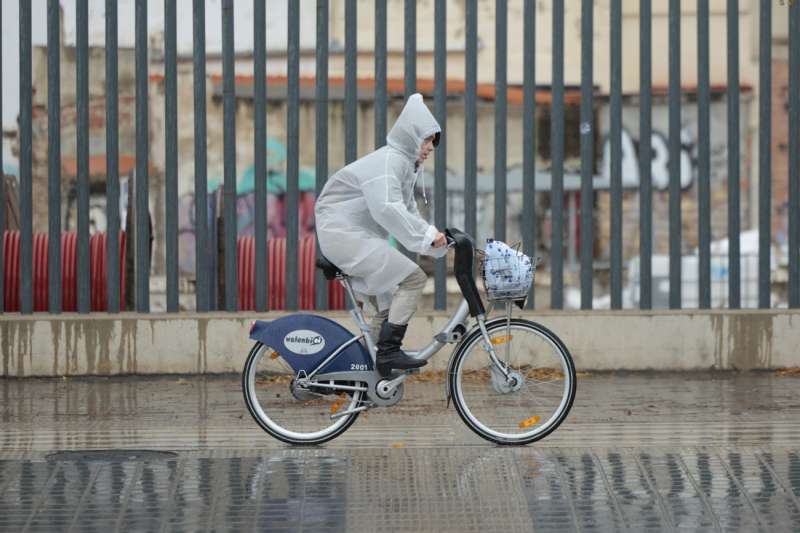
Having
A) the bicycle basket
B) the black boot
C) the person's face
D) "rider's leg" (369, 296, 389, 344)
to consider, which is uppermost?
the person's face

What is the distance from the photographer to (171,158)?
39.0 feet

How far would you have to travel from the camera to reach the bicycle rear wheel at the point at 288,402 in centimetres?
846

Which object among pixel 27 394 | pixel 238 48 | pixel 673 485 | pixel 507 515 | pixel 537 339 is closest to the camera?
pixel 507 515

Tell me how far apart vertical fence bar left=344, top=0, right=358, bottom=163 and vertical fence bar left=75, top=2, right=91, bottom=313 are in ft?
6.21

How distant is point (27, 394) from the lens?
10.7 metres

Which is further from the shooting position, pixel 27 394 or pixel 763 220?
pixel 763 220

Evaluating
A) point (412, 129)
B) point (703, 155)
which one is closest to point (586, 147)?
point (703, 155)

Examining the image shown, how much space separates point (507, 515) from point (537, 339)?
5.44ft

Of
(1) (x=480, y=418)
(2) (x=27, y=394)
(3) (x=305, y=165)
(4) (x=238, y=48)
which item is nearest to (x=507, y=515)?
(1) (x=480, y=418)

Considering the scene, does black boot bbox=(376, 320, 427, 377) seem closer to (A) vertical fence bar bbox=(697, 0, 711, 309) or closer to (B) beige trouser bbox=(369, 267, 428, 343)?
(B) beige trouser bbox=(369, 267, 428, 343)

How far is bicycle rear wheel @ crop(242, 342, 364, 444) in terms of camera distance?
8.46 m

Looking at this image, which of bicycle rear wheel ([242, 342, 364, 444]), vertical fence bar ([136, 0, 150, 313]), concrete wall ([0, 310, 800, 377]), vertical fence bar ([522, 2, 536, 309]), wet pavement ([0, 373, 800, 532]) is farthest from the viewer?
vertical fence bar ([522, 2, 536, 309])

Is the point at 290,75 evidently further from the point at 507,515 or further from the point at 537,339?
the point at 507,515

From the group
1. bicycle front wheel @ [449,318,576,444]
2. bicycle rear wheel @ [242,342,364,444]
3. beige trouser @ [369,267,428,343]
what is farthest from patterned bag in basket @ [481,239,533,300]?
bicycle rear wheel @ [242,342,364,444]
